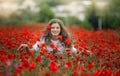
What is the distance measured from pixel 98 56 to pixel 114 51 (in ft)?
1.00

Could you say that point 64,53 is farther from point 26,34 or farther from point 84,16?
point 84,16

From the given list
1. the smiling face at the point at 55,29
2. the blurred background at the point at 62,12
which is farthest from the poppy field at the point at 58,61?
the blurred background at the point at 62,12

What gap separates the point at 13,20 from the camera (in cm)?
656

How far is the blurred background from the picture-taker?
6633 millimetres

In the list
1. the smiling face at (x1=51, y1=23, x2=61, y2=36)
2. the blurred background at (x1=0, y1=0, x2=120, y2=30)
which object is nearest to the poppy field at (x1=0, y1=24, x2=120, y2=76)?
the smiling face at (x1=51, y1=23, x2=61, y2=36)

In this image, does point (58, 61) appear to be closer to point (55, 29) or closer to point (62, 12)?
point (55, 29)

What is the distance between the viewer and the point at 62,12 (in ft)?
26.8

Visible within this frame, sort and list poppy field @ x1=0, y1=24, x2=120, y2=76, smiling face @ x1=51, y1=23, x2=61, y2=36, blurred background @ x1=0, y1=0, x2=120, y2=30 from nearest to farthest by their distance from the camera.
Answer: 1. poppy field @ x1=0, y1=24, x2=120, y2=76
2. smiling face @ x1=51, y1=23, x2=61, y2=36
3. blurred background @ x1=0, y1=0, x2=120, y2=30

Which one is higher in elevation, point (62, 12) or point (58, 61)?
point (62, 12)

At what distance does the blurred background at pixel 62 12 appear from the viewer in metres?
6.63

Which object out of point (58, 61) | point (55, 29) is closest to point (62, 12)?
point (55, 29)

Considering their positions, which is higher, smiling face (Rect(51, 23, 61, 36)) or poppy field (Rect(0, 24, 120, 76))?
smiling face (Rect(51, 23, 61, 36))

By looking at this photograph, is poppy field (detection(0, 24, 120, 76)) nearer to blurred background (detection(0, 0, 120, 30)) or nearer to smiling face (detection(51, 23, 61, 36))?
smiling face (detection(51, 23, 61, 36))

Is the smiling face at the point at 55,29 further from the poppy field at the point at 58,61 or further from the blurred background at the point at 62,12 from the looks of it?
the blurred background at the point at 62,12
